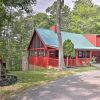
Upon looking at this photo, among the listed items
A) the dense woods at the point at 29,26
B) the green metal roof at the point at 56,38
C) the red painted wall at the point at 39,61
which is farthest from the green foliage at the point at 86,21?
the red painted wall at the point at 39,61

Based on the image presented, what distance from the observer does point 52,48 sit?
3391cm

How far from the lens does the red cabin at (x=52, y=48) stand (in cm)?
3419

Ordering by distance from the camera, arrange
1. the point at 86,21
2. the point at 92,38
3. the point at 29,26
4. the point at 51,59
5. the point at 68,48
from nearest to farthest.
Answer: the point at 68,48 < the point at 51,59 < the point at 92,38 < the point at 86,21 < the point at 29,26

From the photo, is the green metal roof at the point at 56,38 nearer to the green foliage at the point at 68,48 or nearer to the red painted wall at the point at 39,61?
the green foliage at the point at 68,48

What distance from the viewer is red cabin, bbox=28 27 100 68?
3419 cm

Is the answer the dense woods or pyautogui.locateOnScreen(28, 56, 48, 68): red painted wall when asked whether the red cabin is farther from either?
the dense woods

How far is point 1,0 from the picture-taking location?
1449 cm

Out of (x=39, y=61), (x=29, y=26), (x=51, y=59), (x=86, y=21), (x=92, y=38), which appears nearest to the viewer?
(x=51, y=59)

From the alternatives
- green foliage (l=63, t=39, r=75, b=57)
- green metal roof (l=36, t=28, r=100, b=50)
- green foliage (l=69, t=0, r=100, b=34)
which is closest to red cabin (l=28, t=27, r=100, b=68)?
green metal roof (l=36, t=28, r=100, b=50)

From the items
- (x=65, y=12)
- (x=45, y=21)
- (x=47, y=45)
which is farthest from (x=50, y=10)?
(x=47, y=45)

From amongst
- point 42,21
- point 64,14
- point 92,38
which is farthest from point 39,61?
point 64,14

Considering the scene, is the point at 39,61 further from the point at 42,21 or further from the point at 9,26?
the point at 42,21

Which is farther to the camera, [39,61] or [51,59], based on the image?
[39,61]

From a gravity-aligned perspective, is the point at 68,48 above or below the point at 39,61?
Answer: above
